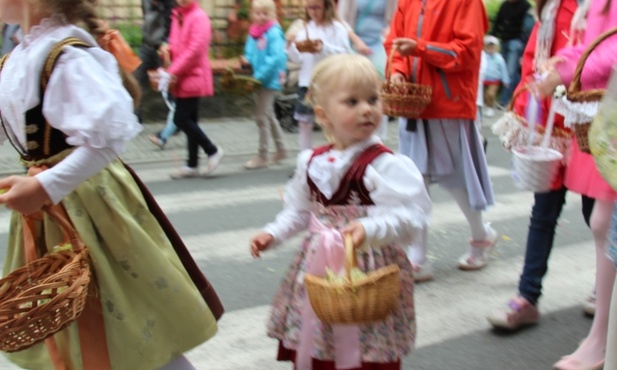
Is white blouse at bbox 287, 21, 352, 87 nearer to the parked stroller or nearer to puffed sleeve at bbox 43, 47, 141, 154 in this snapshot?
the parked stroller

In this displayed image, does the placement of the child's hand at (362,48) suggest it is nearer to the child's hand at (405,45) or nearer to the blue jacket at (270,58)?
the blue jacket at (270,58)

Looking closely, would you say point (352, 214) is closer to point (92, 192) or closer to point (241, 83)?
point (92, 192)

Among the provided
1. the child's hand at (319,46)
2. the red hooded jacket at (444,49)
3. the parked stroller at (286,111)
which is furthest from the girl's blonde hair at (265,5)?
the red hooded jacket at (444,49)

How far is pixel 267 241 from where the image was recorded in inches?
118

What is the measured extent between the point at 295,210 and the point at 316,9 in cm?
462

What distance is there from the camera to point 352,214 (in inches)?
113

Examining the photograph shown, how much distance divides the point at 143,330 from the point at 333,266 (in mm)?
656

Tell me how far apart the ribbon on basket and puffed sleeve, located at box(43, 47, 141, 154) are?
2.42ft

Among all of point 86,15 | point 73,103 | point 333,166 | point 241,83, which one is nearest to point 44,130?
point 73,103

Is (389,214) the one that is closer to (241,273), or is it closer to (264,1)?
(241,273)

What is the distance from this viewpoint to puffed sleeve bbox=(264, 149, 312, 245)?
119 inches

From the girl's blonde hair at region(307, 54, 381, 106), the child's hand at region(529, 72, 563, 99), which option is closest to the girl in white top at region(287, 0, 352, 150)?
the child's hand at region(529, 72, 563, 99)

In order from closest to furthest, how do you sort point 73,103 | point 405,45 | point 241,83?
1. point 73,103
2. point 405,45
3. point 241,83

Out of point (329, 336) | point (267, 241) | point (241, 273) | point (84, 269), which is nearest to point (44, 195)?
point (84, 269)
